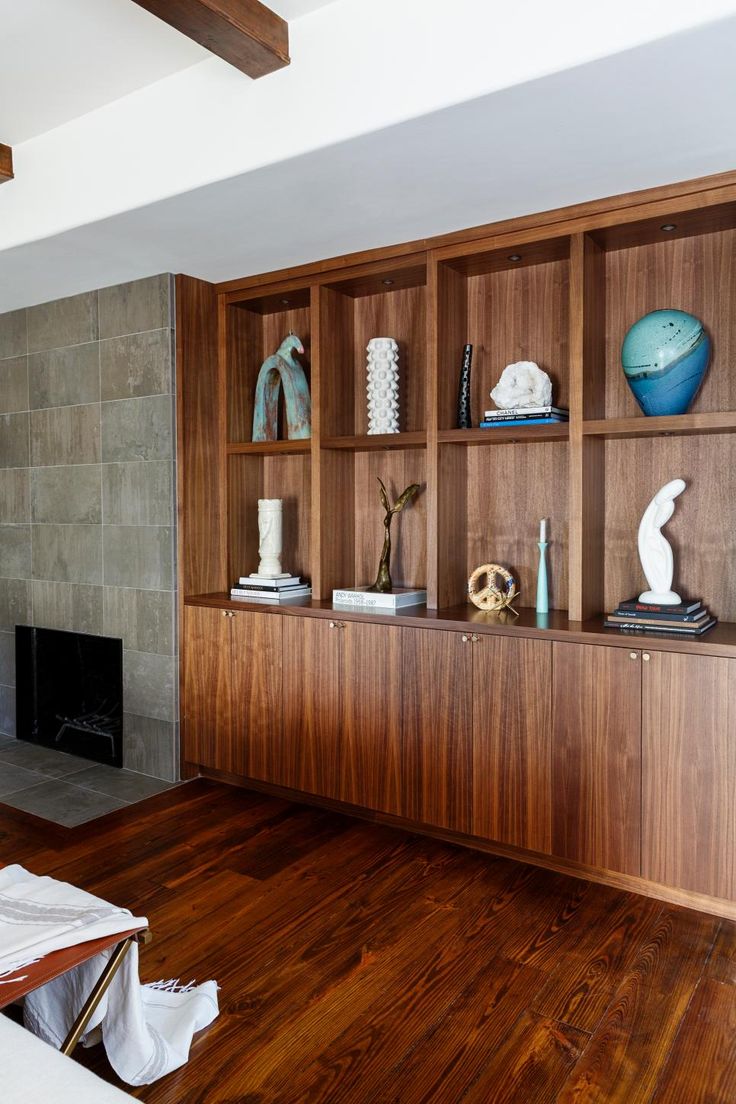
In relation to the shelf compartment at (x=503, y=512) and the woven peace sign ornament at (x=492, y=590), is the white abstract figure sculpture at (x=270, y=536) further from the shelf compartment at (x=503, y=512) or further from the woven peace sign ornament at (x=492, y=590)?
the woven peace sign ornament at (x=492, y=590)

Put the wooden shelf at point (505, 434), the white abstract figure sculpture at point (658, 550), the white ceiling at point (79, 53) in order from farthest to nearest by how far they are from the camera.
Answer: the wooden shelf at point (505, 434), the white abstract figure sculpture at point (658, 550), the white ceiling at point (79, 53)

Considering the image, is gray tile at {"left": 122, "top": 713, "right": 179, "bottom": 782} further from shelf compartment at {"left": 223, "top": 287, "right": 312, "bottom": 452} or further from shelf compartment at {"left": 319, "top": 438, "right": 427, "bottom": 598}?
shelf compartment at {"left": 223, "top": 287, "right": 312, "bottom": 452}

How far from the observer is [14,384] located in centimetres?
415

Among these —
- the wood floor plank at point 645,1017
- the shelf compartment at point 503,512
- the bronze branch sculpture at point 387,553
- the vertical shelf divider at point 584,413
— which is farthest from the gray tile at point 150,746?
the wood floor plank at point 645,1017

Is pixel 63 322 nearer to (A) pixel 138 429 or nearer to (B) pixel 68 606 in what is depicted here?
(A) pixel 138 429

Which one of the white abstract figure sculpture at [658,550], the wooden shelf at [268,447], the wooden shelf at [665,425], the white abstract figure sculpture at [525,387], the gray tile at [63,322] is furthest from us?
the gray tile at [63,322]

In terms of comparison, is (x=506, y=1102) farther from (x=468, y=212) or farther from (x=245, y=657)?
(x=468, y=212)

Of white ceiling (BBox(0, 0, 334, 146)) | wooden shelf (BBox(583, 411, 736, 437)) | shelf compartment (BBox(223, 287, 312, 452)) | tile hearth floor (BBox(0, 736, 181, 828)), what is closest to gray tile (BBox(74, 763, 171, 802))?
tile hearth floor (BBox(0, 736, 181, 828))

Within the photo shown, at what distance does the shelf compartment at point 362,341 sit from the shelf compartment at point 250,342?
226mm

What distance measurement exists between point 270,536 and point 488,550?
3.24 feet

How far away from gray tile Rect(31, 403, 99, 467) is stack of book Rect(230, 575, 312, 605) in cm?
99

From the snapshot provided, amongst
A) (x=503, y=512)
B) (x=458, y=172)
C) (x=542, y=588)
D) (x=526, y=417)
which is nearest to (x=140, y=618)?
(x=503, y=512)

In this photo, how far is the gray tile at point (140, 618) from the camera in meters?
3.60

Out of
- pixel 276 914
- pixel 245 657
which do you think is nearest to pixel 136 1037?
pixel 276 914
